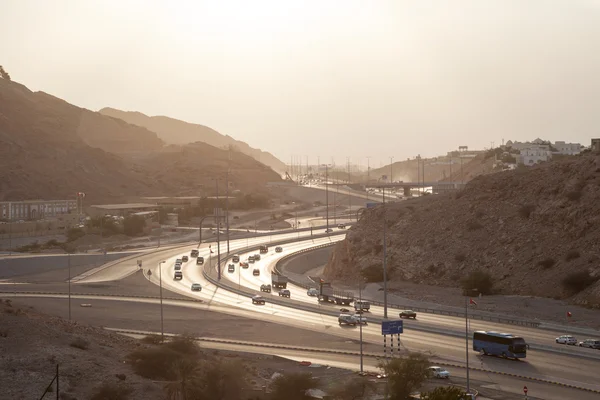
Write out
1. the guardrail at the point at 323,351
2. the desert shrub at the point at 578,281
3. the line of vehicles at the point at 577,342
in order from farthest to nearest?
the desert shrub at the point at 578,281 → the line of vehicles at the point at 577,342 → the guardrail at the point at 323,351

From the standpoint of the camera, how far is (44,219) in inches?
4951

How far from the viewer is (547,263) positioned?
216ft

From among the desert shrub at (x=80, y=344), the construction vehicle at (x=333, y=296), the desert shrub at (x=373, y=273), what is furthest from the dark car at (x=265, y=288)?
the desert shrub at (x=80, y=344)

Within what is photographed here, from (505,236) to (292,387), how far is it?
45335mm

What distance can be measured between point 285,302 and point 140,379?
28827mm

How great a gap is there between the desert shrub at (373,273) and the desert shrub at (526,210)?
1353cm

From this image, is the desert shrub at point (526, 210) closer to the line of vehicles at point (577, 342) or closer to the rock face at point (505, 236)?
the rock face at point (505, 236)

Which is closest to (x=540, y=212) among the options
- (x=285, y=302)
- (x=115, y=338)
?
(x=285, y=302)

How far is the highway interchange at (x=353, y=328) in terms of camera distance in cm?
3756

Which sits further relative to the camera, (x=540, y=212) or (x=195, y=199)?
(x=195, y=199)

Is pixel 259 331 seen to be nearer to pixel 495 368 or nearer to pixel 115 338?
pixel 115 338

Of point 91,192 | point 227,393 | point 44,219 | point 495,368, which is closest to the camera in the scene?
point 227,393

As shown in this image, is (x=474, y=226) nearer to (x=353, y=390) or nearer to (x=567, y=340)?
(x=567, y=340)

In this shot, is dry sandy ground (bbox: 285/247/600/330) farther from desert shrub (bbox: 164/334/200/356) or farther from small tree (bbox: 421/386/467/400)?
small tree (bbox: 421/386/467/400)
